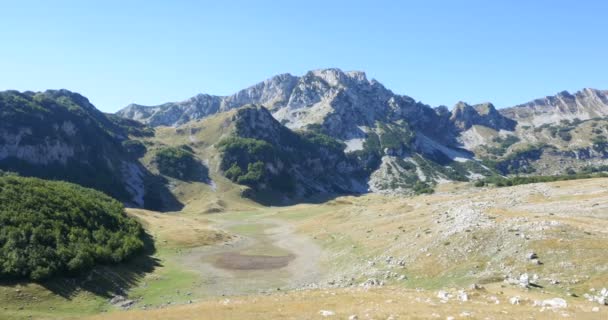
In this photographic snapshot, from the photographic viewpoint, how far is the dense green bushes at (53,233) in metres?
54.9

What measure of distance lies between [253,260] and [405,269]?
106 ft

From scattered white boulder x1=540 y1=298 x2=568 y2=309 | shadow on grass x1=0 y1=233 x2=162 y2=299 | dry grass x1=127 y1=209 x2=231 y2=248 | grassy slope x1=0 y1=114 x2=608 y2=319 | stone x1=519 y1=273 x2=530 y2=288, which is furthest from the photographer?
dry grass x1=127 y1=209 x2=231 y2=248

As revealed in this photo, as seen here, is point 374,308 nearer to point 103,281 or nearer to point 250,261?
point 103,281

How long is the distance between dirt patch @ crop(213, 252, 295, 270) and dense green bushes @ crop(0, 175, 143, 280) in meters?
15.1

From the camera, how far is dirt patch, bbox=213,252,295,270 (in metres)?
74.4

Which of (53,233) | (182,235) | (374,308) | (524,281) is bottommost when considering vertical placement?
(182,235)

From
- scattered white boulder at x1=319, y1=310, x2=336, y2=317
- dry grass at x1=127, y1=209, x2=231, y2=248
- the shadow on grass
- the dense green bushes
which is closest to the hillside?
scattered white boulder at x1=319, y1=310, x2=336, y2=317

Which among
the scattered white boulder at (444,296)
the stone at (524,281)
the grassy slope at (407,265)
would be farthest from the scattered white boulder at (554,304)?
the stone at (524,281)

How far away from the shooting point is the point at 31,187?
80.6 meters

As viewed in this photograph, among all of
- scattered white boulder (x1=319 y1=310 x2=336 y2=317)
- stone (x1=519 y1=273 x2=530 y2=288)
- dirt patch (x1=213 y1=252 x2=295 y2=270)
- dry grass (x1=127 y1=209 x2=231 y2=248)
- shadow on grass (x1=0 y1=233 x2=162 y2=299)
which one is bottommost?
dirt patch (x1=213 y1=252 x2=295 y2=270)

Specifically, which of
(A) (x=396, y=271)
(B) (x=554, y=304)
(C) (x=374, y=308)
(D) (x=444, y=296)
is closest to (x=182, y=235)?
(A) (x=396, y=271)

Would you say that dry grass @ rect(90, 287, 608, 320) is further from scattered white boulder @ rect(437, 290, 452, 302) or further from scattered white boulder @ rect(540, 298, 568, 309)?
scattered white boulder @ rect(540, 298, 568, 309)

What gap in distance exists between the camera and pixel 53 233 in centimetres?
6419

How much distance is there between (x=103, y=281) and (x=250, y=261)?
27.1 m
